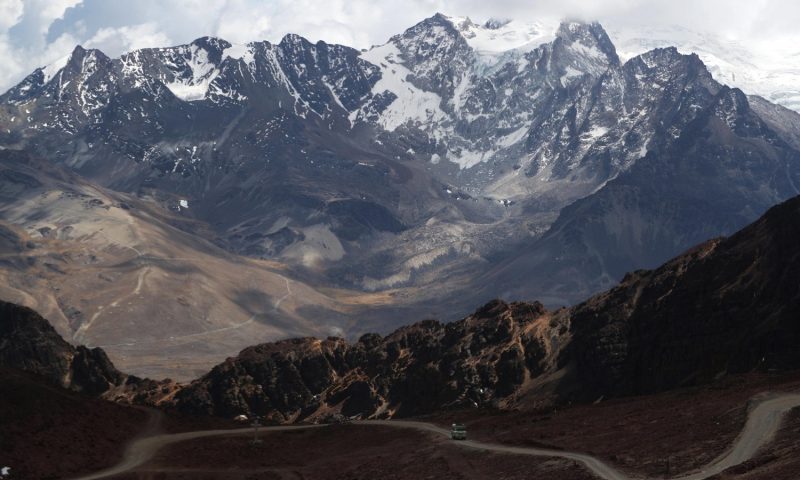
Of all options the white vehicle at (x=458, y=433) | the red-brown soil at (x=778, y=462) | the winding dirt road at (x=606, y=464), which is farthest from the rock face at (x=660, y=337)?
the red-brown soil at (x=778, y=462)

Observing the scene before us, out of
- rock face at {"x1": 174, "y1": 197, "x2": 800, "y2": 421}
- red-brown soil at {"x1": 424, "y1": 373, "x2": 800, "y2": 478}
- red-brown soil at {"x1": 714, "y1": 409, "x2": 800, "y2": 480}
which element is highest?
rock face at {"x1": 174, "y1": 197, "x2": 800, "y2": 421}

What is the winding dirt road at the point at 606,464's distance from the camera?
88.6 meters

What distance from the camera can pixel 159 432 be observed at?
129125 millimetres

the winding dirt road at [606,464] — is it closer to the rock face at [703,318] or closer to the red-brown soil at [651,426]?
the red-brown soil at [651,426]

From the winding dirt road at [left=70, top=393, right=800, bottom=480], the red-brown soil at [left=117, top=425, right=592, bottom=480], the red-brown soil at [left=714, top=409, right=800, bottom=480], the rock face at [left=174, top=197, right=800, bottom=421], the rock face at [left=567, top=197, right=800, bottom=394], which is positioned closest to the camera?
the red-brown soil at [left=714, top=409, right=800, bottom=480]

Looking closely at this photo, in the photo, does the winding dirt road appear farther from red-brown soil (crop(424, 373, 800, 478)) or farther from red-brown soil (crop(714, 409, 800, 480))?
red-brown soil (crop(714, 409, 800, 480))

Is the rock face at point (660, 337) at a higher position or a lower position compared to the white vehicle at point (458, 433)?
higher

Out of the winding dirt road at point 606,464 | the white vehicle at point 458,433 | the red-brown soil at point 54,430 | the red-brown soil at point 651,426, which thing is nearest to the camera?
the winding dirt road at point 606,464

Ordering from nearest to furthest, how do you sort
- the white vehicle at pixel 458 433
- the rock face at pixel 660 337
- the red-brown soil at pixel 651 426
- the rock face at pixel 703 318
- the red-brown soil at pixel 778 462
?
the red-brown soil at pixel 778 462 < the red-brown soil at pixel 651 426 < the white vehicle at pixel 458 433 < the rock face at pixel 703 318 < the rock face at pixel 660 337

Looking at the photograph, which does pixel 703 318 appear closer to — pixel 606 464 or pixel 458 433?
pixel 458 433

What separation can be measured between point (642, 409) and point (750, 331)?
3683cm

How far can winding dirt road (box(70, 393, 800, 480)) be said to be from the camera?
8856 centimetres

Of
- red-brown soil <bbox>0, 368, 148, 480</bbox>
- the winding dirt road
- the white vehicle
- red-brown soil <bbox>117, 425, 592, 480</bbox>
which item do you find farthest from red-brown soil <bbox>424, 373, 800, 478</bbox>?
red-brown soil <bbox>0, 368, 148, 480</bbox>

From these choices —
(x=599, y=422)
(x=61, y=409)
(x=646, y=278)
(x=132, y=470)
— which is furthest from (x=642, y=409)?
(x=646, y=278)
